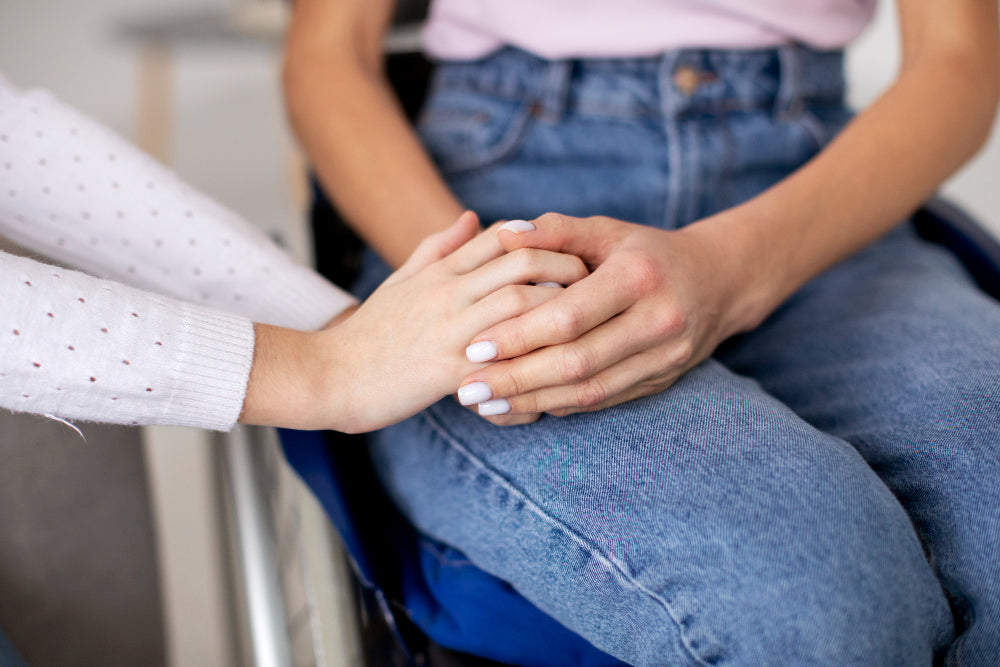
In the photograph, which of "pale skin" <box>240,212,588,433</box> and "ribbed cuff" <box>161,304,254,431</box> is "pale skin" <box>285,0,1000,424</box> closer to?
"pale skin" <box>240,212,588,433</box>

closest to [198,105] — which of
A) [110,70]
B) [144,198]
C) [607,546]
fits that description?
[110,70]

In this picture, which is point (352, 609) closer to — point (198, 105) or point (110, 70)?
point (198, 105)

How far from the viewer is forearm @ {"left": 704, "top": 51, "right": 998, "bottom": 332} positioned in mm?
541

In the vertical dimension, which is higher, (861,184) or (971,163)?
(861,184)

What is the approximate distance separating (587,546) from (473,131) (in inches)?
15.9

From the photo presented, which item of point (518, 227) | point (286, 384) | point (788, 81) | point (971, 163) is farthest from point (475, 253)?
point (971, 163)

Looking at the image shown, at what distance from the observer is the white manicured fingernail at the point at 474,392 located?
1.44ft

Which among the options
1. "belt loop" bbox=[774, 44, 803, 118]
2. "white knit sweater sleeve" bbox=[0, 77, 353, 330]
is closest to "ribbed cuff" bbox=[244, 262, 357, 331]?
"white knit sweater sleeve" bbox=[0, 77, 353, 330]

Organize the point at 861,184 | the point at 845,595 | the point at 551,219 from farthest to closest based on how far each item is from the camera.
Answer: the point at 861,184
the point at 551,219
the point at 845,595

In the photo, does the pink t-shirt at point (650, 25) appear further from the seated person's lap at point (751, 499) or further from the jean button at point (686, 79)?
the seated person's lap at point (751, 499)

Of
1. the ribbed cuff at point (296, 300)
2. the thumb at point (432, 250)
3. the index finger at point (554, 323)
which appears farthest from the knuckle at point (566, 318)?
the ribbed cuff at point (296, 300)

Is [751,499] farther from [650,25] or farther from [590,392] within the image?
[650,25]

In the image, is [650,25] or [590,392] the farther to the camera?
[650,25]

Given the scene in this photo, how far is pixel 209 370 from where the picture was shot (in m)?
0.43
